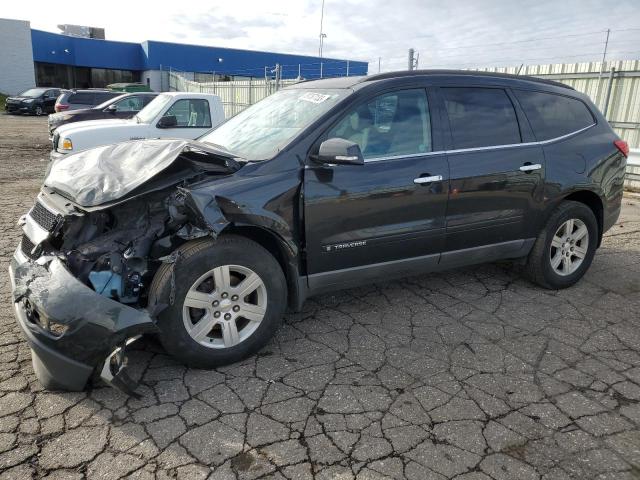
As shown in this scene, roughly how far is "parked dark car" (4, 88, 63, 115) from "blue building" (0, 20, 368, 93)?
13918 millimetres

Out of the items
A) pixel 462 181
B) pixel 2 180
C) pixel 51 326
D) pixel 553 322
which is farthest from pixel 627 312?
pixel 2 180

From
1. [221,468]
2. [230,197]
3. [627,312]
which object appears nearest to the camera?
[221,468]

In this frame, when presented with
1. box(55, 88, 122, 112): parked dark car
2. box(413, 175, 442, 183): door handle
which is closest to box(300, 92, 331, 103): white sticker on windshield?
box(413, 175, 442, 183): door handle

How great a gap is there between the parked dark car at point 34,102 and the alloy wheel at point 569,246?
102 feet

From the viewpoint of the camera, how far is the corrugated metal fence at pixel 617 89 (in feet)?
33.2

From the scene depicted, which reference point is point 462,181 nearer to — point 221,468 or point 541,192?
point 541,192

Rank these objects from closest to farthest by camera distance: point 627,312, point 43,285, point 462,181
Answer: point 43,285 < point 462,181 < point 627,312

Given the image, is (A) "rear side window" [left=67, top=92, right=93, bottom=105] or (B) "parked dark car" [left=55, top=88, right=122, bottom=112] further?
(A) "rear side window" [left=67, top=92, right=93, bottom=105]

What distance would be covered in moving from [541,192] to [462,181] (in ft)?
3.01

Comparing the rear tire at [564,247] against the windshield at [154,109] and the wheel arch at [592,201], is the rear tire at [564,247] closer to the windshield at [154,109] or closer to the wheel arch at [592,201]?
the wheel arch at [592,201]

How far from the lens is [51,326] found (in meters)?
2.86

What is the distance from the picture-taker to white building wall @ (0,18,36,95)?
40.3m

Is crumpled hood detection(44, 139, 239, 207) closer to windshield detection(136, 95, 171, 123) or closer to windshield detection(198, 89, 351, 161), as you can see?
windshield detection(198, 89, 351, 161)

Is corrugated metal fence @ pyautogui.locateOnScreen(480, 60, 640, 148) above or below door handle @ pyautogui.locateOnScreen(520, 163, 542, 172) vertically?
above
